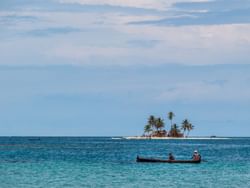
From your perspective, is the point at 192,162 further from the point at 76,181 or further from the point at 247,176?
the point at 76,181

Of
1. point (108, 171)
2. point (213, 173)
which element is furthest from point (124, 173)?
point (213, 173)

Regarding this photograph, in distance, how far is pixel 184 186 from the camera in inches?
1967

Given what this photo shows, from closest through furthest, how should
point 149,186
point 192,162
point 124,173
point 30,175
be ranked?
1. point 149,186
2. point 30,175
3. point 124,173
4. point 192,162

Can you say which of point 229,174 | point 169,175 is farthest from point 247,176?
point 169,175

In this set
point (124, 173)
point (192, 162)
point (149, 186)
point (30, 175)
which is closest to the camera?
point (149, 186)

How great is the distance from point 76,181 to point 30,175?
6568 mm

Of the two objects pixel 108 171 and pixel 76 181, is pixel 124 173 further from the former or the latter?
pixel 76 181

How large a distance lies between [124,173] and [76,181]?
956 centimetres

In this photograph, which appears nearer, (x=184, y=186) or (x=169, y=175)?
(x=184, y=186)

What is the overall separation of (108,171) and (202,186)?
15.5 m

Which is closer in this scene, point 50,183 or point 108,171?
point 50,183

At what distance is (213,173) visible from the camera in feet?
204

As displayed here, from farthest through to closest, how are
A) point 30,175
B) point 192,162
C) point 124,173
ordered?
point 192,162 < point 124,173 < point 30,175

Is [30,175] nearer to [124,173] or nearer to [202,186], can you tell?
[124,173]
